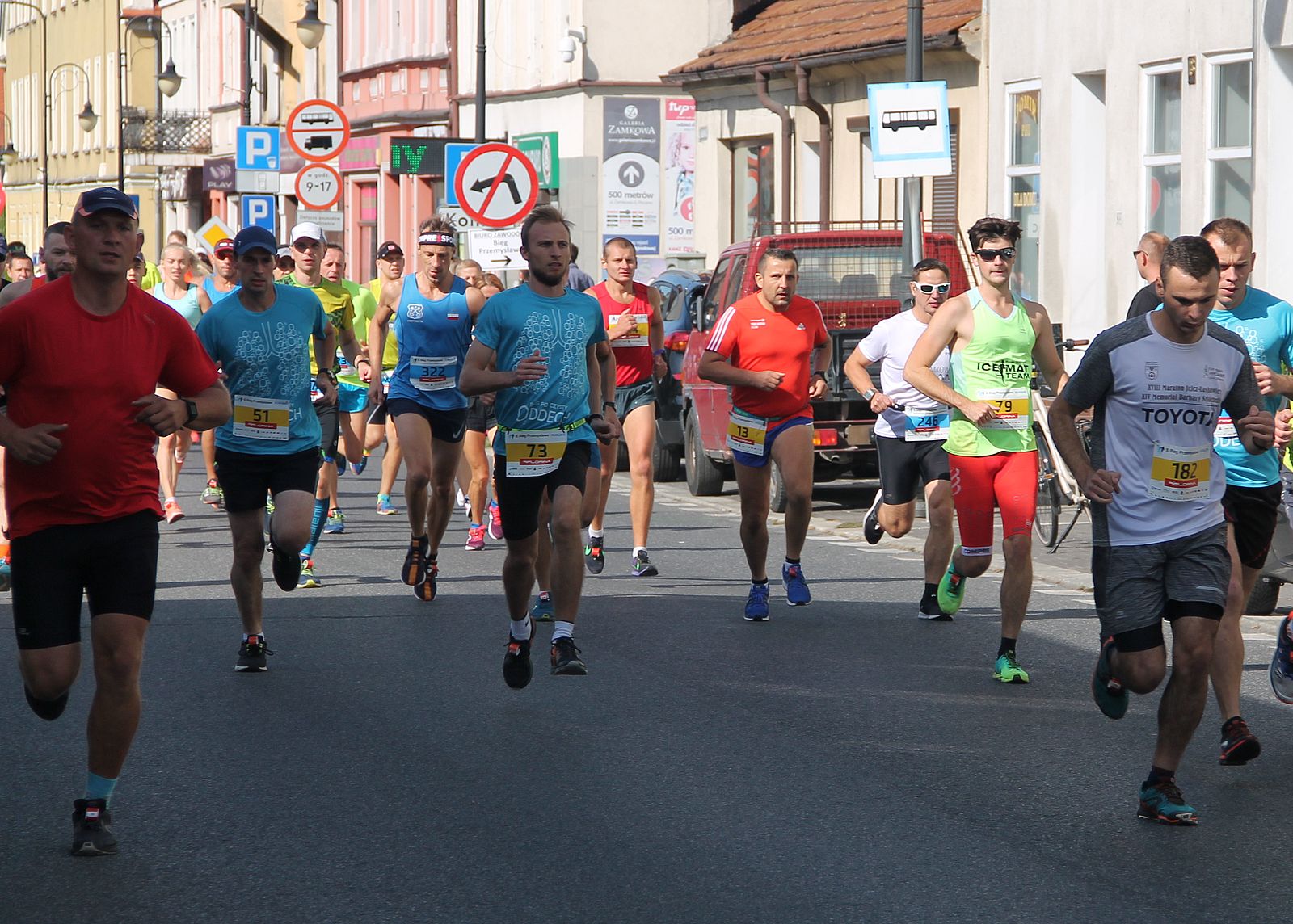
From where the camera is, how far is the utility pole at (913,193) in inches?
693

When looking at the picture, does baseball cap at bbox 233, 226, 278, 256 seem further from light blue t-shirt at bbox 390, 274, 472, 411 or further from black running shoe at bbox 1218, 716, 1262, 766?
black running shoe at bbox 1218, 716, 1262, 766

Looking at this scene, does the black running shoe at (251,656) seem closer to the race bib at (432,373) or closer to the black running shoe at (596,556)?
the race bib at (432,373)

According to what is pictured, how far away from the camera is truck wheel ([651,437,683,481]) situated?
20266 mm

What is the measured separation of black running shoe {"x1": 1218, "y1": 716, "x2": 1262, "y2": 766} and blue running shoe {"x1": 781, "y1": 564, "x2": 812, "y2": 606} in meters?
4.24

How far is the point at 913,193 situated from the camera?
17828 mm

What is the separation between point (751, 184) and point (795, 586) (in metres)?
21.3

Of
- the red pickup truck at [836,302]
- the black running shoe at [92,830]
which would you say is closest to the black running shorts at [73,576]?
the black running shoe at [92,830]

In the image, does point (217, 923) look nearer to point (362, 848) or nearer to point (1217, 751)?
point (362, 848)

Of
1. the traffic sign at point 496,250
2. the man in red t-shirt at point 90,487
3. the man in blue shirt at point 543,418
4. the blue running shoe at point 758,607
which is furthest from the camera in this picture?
the traffic sign at point 496,250

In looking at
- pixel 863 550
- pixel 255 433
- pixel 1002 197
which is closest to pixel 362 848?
pixel 255 433

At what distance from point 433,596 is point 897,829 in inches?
228

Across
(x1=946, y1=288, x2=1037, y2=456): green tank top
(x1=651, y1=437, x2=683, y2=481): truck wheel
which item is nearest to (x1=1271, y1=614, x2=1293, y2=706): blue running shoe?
(x1=946, y1=288, x2=1037, y2=456): green tank top

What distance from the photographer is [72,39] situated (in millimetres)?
80062

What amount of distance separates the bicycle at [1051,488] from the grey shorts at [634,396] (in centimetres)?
260
